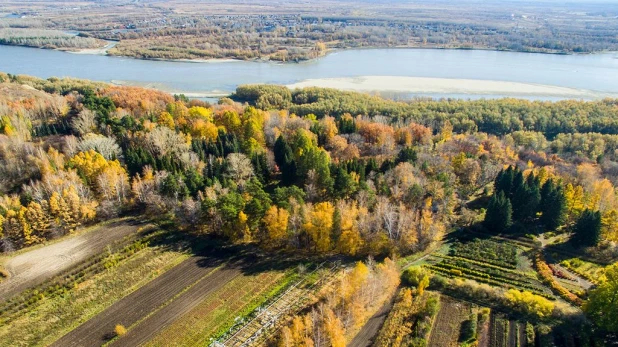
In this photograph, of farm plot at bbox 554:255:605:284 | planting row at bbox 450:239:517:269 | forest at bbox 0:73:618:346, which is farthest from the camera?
planting row at bbox 450:239:517:269

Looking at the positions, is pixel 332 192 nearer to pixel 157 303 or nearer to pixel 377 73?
pixel 157 303

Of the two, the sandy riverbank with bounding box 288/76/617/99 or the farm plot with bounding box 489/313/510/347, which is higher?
the sandy riverbank with bounding box 288/76/617/99

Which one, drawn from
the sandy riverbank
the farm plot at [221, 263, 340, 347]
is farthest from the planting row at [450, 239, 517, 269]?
the sandy riverbank

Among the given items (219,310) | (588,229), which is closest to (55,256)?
(219,310)

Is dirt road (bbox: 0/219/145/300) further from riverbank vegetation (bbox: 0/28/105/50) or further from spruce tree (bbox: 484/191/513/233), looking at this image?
riverbank vegetation (bbox: 0/28/105/50)

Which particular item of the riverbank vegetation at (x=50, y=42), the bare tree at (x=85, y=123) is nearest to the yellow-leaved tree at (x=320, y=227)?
the bare tree at (x=85, y=123)

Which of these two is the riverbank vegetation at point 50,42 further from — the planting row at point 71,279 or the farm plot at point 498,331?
the farm plot at point 498,331

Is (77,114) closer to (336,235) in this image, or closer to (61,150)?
(61,150)

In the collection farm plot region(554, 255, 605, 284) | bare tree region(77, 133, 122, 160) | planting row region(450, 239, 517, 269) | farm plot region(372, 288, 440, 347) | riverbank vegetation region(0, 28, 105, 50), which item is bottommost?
farm plot region(372, 288, 440, 347)
